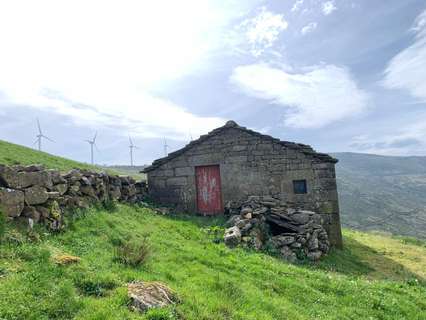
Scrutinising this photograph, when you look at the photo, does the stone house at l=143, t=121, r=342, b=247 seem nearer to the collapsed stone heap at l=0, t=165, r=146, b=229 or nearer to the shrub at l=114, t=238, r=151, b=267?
the collapsed stone heap at l=0, t=165, r=146, b=229

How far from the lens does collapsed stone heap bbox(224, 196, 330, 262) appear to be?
46.2 ft

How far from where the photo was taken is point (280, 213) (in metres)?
16.2

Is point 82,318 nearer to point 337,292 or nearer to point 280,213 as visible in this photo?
point 337,292

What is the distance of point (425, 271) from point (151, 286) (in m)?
13.9

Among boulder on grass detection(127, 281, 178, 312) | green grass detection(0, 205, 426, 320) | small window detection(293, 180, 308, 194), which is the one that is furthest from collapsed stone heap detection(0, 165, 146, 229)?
small window detection(293, 180, 308, 194)

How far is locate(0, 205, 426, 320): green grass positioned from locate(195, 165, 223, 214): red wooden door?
438cm

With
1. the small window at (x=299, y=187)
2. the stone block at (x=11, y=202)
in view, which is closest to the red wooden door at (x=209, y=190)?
the small window at (x=299, y=187)

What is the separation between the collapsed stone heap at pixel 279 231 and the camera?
14067 millimetres

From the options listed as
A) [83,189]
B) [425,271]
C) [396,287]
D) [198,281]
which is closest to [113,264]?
[198,281]

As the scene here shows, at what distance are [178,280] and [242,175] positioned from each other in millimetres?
11005

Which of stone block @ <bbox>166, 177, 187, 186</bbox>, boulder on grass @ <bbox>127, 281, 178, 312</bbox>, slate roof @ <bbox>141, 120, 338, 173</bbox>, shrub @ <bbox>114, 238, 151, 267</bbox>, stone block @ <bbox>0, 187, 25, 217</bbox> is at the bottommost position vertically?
boulder on grass @ <bbox>127, 281, 178, 312</bbox>

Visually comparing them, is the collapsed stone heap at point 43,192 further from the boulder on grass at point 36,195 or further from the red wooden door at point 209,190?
the red wooden door at point 209,190

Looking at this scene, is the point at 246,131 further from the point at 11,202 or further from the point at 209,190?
the point at 11,202

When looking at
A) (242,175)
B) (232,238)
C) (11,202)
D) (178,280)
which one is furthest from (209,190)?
(11,202)
